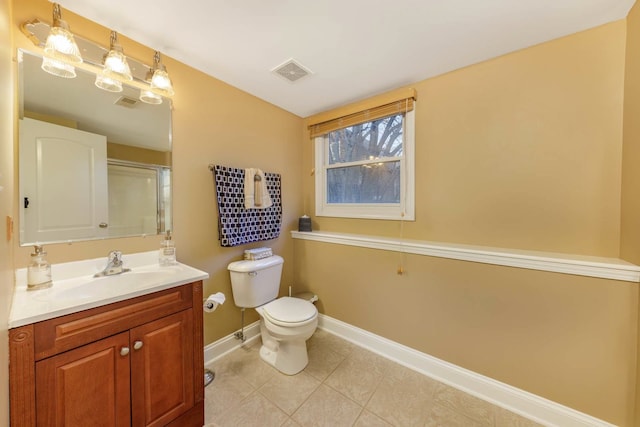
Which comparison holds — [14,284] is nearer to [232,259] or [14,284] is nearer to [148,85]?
[232,259]

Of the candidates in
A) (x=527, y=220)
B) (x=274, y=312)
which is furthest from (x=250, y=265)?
(x=527, y=220)

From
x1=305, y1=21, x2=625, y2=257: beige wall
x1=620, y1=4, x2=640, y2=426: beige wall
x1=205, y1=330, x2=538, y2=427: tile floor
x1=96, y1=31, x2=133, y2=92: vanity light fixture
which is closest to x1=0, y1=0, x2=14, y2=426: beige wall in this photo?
x1=96, y1=31, x2=133, y2=92: vanity light fixture

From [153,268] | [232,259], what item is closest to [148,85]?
[153,268]

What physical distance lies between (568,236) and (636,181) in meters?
0.38

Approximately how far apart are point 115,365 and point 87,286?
17.5 inches

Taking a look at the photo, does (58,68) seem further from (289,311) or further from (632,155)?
(632,155)

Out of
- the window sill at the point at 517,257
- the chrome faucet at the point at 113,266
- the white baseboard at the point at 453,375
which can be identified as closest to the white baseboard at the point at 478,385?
the white baseboard at the point at 453,375

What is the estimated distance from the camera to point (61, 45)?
111cm

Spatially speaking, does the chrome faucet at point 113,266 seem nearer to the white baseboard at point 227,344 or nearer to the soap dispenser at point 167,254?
the soap dispenser at point 167,254

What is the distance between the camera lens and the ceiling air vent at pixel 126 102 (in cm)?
142

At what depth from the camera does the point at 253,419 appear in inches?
53.2

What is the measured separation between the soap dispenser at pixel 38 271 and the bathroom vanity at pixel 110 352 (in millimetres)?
46

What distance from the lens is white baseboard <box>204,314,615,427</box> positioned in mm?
1310

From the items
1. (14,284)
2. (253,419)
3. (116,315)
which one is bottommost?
(253,419)
